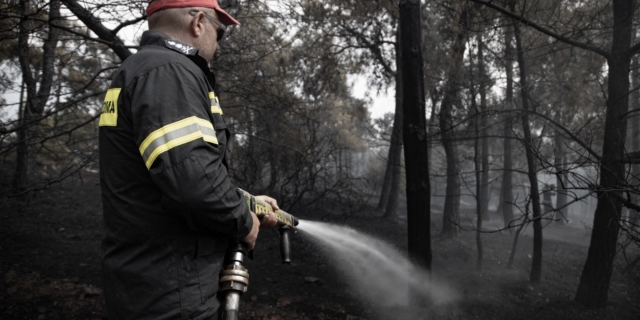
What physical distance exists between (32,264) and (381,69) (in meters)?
12.2

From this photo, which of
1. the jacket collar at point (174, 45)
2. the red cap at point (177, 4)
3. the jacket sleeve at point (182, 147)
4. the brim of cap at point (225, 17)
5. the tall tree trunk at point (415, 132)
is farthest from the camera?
the tall tree trunk at point (415, 132)

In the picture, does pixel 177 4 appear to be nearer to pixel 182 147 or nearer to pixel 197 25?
pixel 197 25

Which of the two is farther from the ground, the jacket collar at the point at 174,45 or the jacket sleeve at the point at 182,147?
the jacket collar at the point at 174,45

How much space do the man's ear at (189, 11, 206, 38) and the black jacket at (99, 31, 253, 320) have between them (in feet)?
0.63

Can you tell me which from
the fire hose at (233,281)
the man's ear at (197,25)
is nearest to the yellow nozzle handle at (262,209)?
the fire hose at (233,281)

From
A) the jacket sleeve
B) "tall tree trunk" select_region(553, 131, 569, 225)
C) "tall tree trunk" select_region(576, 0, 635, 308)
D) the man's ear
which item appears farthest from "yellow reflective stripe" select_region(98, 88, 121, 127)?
"tall tree trunk" select_region(576, 0, 635, 308)

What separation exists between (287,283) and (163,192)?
205 inches

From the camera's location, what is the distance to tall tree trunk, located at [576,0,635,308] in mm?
5504

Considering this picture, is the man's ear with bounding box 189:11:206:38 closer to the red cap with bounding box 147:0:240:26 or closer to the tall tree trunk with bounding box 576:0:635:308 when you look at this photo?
the red cap with bounding box 147:0:240:26

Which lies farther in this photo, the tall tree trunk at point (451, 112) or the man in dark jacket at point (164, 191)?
the tall tree trunk at point (451, 112)

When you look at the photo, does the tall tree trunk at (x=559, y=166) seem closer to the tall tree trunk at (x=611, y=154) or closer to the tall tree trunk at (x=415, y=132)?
the tall tree trunk at (x=611, y=154)

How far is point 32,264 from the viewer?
21.5 feet

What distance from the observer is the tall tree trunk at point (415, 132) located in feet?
16.9

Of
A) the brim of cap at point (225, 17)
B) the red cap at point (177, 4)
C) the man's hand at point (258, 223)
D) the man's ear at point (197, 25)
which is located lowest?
the man's hand at point (258, 223)
